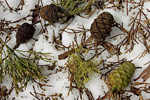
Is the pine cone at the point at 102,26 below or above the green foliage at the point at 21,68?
above

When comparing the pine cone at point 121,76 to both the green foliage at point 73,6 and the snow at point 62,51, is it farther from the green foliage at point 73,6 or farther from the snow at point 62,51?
the green foliage at point 73,6

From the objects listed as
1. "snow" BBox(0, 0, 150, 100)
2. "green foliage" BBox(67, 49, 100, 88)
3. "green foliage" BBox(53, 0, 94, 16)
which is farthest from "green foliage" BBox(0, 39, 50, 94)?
"green foliage" BBox(53, 0, 94, 16)

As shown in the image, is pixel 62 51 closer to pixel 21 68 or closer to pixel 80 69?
pixel 80 69

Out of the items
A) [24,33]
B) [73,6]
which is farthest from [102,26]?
[24,33]

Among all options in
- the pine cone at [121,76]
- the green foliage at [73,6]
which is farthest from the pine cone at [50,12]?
the pine cone at [121,76]

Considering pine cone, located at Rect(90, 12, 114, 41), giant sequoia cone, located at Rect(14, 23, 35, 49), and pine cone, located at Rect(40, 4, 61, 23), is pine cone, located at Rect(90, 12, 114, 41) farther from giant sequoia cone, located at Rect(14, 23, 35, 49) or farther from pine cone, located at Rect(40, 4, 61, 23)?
giant sequoia cone, located at Rect(14, 23, 35, 49)

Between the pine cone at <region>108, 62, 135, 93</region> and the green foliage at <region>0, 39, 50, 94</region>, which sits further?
the green foliage at <region>0, 39, 50, 94</region>
